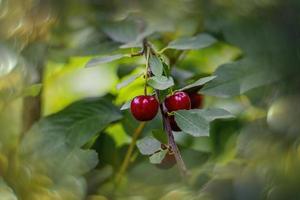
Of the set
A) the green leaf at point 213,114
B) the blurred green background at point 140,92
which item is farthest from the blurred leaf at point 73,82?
the green leaf at point 213,114

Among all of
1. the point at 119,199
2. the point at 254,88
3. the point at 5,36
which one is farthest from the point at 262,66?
the point at 5,36

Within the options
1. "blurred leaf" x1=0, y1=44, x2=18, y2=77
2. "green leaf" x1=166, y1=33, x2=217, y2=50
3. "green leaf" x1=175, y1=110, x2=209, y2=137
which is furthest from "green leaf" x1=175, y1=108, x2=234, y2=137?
"blurred leaf" x1=0, y1=44, x2=18, y2=77

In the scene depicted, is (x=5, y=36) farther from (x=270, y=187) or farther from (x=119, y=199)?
(x=270, y=187)

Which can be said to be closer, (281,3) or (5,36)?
(281,3)

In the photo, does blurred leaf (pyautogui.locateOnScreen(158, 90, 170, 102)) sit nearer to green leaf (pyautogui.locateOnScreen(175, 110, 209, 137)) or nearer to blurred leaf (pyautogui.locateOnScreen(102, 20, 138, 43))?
green leaf (pyautogui.locateOnScreen(175, 110, 209, 137))

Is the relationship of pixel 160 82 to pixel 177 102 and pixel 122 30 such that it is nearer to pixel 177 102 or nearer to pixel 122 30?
pixel 177 102

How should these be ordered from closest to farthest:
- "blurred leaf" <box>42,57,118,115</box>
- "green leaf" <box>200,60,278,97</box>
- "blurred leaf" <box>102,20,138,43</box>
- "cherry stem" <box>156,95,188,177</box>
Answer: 1. "cherry stem" <box>156,95,188,177</box>
2. "green leaf" <box>200,60,278,97</box>
3. "blurred leaf" <box>102,20,138,43</box>
4. "blurred leaf" <box>42,57,118,115</box>
